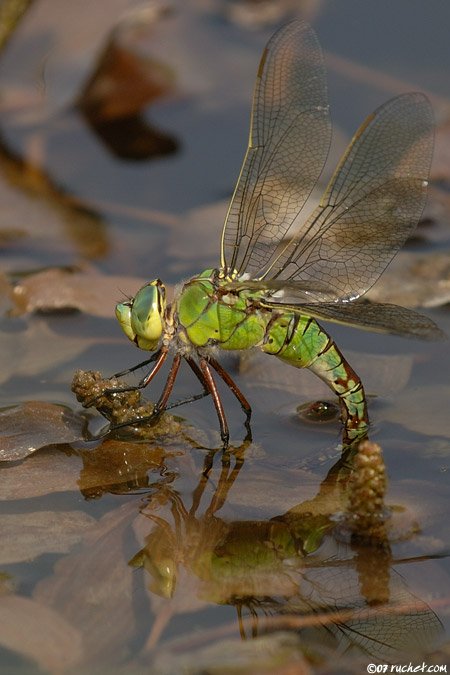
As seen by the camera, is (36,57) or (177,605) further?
(36,57)

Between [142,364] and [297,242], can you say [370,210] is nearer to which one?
[297,242]

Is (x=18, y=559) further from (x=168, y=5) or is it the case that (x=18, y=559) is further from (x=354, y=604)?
(x=168, y=5)

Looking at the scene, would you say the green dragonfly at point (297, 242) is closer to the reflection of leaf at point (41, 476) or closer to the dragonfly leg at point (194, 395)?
the dragonfly leg at point (194, 395)

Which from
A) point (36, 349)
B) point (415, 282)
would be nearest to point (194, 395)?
point (36, 349)

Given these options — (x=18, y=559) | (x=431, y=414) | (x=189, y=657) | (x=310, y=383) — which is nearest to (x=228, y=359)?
(x=310, y=383)

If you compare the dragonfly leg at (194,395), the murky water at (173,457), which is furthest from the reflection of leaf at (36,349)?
the dragonfly leg at (194,395)
